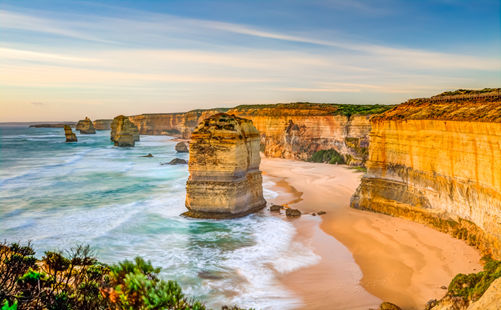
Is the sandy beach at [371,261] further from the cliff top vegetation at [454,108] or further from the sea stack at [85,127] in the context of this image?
the sea stack at [85,127]

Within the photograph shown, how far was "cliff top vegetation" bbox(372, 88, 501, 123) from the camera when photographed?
1307 centimetres

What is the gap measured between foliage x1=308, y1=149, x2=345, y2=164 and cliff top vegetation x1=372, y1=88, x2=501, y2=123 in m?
21.0

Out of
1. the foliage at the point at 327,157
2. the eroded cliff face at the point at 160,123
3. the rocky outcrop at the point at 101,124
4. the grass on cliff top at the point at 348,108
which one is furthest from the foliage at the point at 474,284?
the rocky outcrop at the point at 101,124

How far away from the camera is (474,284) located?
884 cm

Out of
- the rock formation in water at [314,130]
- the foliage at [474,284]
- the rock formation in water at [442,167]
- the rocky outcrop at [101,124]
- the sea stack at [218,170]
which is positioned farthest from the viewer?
the rocky outcrop at [101,124]

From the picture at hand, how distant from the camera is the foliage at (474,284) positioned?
7.90 m

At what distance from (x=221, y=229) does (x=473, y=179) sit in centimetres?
1086

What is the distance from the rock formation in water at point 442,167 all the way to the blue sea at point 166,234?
5727 millimetres

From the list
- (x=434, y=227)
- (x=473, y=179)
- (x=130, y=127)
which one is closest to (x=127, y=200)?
(x=434, y=227)

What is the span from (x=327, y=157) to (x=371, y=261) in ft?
95.9

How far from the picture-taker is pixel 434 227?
16.0 metres

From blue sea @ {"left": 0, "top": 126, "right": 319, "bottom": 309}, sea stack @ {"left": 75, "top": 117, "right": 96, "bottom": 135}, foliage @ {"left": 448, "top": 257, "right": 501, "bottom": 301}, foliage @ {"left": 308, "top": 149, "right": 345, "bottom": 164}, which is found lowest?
blue sea @ {"left": 0, "top": 126, "right": 319, "bottom": 309}

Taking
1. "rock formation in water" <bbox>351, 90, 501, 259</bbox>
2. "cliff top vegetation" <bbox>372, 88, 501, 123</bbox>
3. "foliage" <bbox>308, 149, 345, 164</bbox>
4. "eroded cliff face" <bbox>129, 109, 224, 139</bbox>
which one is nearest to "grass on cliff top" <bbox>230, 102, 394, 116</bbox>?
"foliage" <bbox>308, 149, 345, 164</bbox>

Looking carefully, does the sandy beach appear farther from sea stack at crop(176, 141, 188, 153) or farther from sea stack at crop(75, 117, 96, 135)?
sea stack at crop(75, 117, 96, 135)
